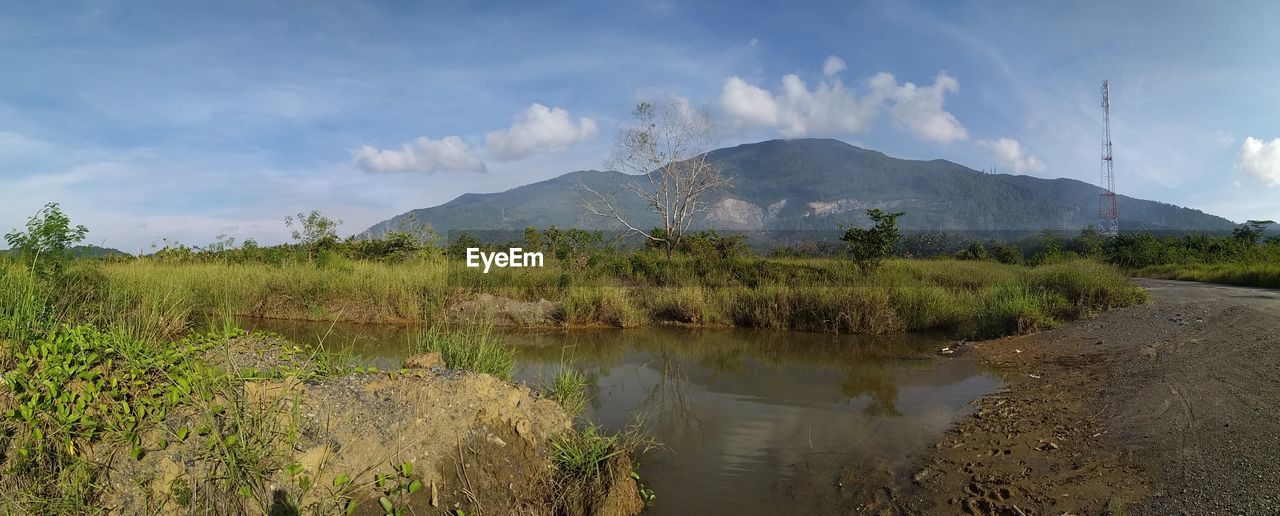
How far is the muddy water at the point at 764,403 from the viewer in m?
4.69

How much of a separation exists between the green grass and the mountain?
3914 inches

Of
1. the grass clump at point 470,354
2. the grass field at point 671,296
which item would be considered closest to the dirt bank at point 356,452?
the grass clump at point 470,354

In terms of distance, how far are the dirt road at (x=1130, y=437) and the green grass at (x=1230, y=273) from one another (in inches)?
641

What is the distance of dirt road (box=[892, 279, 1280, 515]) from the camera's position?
12.6 ft

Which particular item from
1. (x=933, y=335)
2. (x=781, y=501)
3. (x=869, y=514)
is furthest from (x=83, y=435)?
(x=933, y=335)

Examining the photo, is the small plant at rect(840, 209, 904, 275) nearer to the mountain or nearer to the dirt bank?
the dirt bank

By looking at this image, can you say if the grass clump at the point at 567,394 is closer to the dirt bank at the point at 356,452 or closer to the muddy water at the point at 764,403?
the muddy water at the point at 764,403

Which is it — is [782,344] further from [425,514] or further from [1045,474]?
[425,514]

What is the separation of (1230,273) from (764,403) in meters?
26.0

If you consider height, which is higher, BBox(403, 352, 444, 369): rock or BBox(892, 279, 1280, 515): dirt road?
BBox(403, 352, 444, 369): rock

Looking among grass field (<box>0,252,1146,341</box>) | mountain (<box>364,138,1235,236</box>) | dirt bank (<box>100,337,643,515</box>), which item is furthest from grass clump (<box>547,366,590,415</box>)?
mountain (<box>364,138,1235,236</box>)

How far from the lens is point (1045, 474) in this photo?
4.40 m

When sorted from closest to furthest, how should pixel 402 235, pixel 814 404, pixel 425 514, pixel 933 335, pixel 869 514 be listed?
A: pixel 425 514 < pixel 869 514 < pixel 814 404 < pixel 933 335 < pixel 402 235

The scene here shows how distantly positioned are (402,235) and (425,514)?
2212cm
